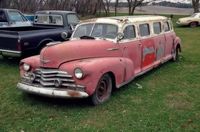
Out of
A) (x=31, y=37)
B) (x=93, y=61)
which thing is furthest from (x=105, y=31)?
(x=31, y=37)

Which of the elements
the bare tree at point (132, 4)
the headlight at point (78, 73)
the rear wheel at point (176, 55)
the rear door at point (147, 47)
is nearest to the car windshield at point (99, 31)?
the rear door at point (147, 47)

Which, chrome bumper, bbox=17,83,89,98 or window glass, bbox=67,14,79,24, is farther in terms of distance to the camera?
window glass, bbox=67,14,79,24

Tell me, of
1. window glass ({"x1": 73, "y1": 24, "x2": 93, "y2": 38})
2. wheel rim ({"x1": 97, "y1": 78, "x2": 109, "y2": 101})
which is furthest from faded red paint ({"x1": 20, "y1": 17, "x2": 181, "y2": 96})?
window glass ({"x1": 73, "y1": 24, "x2": 93, "y2": 38})

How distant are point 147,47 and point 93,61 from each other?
2554 millimetres

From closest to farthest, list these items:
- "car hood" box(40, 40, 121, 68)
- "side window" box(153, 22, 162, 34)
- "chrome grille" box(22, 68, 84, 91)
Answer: "chrome grille" box(22, 68, 84, 91)
"car hood" box(40, 40, 121, 68)
"side window" box(153, 22, 162, 34)

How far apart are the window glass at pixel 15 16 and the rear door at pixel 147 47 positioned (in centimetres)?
770

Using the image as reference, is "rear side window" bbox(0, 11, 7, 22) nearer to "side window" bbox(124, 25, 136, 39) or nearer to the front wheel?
"side window" bbox(124, 25, 136, 39)

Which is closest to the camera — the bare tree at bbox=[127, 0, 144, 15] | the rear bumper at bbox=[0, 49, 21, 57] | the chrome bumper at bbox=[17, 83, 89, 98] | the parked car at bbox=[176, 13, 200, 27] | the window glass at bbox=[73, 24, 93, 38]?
the chrome bumper at bbox=[17, 83, 89, 98]

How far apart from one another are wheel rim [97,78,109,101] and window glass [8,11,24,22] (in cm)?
912

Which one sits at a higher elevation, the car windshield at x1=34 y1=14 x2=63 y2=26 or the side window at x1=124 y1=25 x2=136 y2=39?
the car windshield at x1=34 y1=14 x2=63 y2=26

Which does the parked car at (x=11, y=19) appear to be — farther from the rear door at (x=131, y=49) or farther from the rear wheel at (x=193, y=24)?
the rear wheel at (x=193, y=24)

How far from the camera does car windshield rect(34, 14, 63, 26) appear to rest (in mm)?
11789

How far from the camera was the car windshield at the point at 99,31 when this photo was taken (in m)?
7.50

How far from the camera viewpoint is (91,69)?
6.05m
